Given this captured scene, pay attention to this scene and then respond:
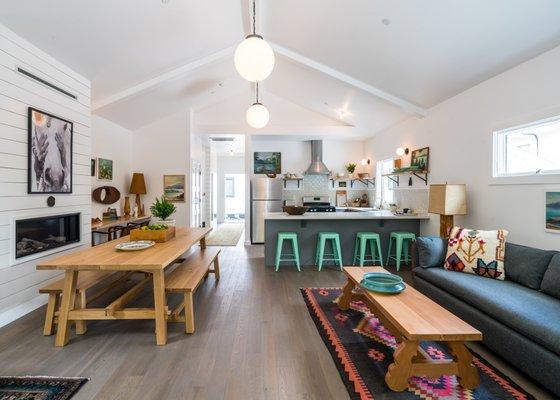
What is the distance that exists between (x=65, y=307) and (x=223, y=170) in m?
9.39

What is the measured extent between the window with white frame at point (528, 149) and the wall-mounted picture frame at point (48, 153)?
4.92 metres

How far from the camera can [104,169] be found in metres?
5.05

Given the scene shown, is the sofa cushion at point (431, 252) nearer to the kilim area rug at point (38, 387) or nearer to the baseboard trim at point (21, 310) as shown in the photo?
the kilim area rug at point (38, 387)

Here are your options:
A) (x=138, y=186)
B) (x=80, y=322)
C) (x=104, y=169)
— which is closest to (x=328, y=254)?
(x=80, y=322)

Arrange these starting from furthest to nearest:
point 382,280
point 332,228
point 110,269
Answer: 1. point 332,228
2. point 382,280
3. point 110,269

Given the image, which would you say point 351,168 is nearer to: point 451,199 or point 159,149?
point 451,199

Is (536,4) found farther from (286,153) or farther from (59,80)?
(286,153)

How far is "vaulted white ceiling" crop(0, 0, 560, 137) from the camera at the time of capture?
255 centimetres

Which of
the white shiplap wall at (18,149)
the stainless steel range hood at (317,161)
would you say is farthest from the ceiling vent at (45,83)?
the stainless steel range hood at (317,161)

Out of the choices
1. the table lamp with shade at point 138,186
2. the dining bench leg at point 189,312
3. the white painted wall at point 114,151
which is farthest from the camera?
the table lamp with shade at point 138,186

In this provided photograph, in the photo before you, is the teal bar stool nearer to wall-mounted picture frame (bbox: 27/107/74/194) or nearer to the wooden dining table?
the wooden dining table

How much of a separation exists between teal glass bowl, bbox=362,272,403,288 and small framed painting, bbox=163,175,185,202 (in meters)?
4.94

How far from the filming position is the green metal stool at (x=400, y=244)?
4395mm

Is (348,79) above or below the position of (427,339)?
above
